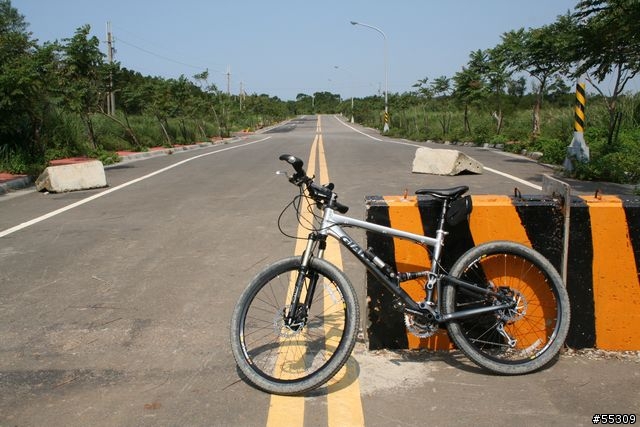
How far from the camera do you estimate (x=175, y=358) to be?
3.57m

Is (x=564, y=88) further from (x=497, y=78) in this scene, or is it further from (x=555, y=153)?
(x=555, y=153)

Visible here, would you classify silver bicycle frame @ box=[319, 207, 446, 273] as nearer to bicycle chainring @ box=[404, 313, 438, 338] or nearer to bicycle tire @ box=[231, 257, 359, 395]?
bicycle tire @ box=[231, 257, 359, 395]

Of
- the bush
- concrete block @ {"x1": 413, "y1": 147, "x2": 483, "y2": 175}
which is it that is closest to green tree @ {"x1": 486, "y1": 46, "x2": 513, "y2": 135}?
the bush

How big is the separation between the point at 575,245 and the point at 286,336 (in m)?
1.85

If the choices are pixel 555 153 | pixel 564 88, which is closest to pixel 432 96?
pixel 564 88

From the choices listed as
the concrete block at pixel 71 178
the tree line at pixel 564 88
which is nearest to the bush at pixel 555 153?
the tree line at pixel 564 88

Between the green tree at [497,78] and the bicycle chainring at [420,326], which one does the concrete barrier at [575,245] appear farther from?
the green tree at [497,78]

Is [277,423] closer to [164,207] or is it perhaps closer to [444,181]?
[164,207]

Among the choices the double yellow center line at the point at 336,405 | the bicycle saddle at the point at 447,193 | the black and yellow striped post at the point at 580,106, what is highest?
the black and yellow striped post at the point at 580,106

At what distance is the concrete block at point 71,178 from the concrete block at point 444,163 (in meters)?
6.67

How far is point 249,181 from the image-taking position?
1194 cm

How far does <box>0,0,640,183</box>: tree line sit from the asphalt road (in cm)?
717

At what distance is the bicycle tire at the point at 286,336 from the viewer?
3098 millimetres

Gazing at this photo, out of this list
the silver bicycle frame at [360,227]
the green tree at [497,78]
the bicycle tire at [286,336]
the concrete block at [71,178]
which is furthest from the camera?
the green tree at [497,78]
